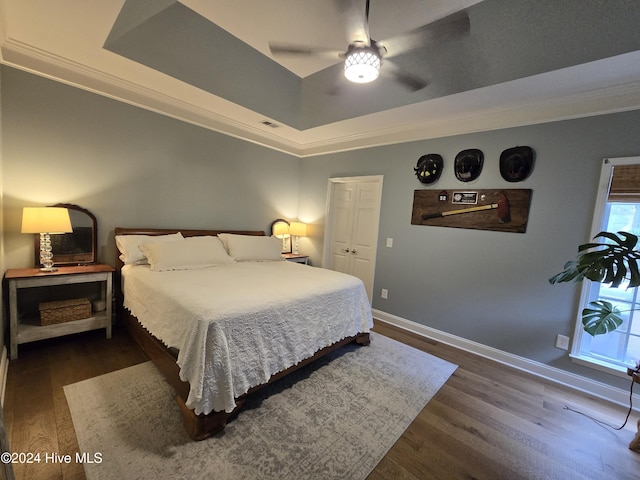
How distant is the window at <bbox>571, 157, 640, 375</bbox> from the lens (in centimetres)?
215

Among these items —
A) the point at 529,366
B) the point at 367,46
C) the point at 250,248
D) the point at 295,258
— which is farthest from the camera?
the point at 295,258

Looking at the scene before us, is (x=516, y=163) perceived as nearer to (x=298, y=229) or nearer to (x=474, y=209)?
(x=474, y=209)

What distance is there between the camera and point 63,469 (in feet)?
4.45

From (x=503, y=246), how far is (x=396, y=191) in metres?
1.36

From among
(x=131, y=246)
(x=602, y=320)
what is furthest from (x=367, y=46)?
(x=131, y=246)

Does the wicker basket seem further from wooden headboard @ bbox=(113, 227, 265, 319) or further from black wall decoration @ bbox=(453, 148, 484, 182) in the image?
black wall decoration @ bbox=(453, 148, 484, 182)

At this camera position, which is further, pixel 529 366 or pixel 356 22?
pixel 529 366

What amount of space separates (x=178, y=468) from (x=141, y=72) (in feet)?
10.1

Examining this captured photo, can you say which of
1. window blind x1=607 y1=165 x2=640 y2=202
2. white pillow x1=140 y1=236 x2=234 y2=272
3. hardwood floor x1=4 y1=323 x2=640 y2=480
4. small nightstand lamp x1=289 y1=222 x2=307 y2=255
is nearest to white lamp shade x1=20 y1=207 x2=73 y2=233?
white pillow x1=140 y1=236 x2=234 y2=272

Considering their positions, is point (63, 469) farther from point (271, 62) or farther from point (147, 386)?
point (271, 62)

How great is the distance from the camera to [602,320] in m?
1.97

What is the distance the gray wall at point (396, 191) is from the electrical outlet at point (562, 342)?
5 centimetres

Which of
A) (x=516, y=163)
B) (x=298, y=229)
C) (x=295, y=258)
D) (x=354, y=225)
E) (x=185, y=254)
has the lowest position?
(x=295, y=258)

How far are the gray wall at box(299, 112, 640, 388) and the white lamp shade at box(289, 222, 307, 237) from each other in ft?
4.40
